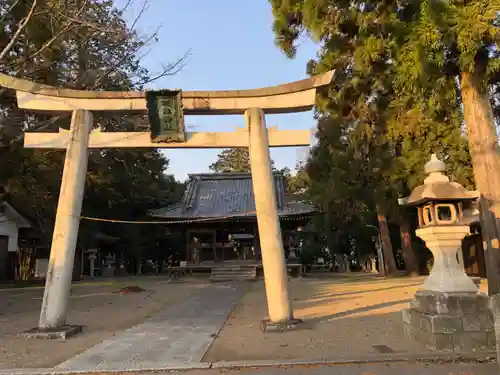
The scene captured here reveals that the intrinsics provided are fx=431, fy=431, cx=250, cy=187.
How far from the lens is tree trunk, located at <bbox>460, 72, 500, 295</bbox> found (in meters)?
8.61

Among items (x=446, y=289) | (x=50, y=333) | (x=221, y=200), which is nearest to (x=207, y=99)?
(x=50, y=333)

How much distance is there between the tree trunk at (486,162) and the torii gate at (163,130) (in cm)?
324

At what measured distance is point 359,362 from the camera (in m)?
5.23

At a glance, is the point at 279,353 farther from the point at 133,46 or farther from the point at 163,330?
the point at 133,46

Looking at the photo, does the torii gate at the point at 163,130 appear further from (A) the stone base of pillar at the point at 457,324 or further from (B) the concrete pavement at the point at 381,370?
(B) the concrete pavement at the point at 381,370

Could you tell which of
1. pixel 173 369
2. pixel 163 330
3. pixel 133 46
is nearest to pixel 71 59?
pixel 133 46

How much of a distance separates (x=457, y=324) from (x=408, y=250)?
55.1ft

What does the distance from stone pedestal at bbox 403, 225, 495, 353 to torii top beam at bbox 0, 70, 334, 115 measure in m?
3.37

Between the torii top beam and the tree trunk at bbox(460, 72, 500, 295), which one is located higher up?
the torii top beam

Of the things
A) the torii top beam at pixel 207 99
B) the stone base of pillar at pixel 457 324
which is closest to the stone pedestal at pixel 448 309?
the stone base of pillar at pixel 457 324

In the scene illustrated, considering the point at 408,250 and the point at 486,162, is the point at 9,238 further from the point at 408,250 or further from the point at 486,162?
the point at 486,162

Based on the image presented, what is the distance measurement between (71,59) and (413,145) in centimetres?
1262

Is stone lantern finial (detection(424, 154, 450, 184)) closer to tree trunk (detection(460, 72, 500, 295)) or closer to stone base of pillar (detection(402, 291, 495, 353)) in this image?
stone base of pillar (detection(402, 291, 495, 353))

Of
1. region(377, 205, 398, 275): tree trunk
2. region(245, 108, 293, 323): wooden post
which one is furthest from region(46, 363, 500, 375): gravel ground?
region(377, 205, 398, 275): tree trunk
